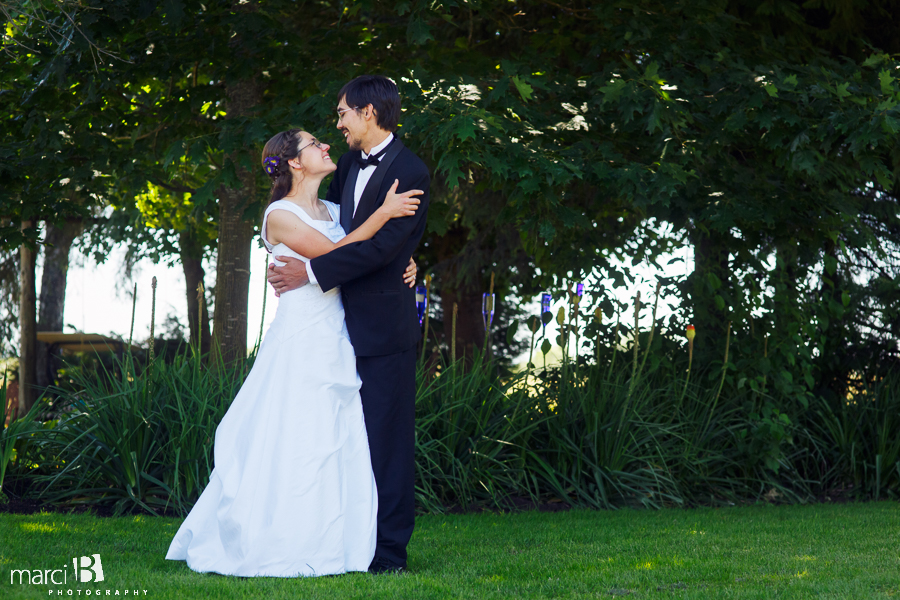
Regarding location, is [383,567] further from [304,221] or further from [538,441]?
[538,441]

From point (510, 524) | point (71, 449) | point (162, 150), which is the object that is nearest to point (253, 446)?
point (510, 524)

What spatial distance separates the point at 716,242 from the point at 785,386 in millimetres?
1369

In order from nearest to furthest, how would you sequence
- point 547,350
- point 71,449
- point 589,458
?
point 71,449
point 589,458
point 547,350

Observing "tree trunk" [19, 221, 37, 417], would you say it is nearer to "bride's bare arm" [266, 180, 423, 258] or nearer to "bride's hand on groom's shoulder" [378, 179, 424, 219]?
"bride's bare arm" [266, 180, 423, 258]

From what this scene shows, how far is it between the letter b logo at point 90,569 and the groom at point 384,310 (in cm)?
113

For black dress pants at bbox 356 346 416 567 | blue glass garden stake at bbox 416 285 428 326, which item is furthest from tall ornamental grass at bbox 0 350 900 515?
black dress pants at bbox 356 346 416 567

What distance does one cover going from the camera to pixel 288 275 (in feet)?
12.0

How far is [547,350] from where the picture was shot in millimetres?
6566

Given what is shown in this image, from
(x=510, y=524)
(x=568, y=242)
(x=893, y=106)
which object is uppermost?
(x=893, y=106)

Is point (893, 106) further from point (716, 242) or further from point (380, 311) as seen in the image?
point (380, 311)

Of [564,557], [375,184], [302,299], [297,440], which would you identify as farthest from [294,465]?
[564,557]

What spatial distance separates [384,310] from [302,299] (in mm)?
373

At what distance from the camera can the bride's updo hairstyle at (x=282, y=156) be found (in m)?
3.75

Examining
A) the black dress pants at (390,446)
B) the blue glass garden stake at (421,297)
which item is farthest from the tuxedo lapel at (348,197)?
the blue glass garden stake at (421,297)
